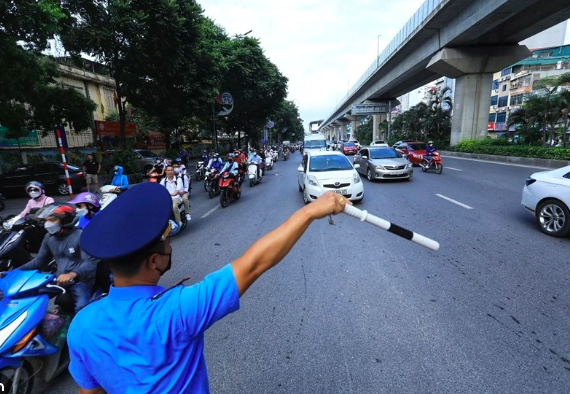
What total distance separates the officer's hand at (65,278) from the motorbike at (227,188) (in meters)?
6.32

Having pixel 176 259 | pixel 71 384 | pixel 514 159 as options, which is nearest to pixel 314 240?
pixel 176 259

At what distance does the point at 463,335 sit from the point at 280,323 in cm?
173

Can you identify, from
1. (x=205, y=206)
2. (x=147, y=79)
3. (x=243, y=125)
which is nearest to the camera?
(x=205, y=206)

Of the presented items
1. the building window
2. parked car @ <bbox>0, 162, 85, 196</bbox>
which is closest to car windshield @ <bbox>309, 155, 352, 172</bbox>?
parked car @ <bbox>0, 162, 85, 196</bbox>

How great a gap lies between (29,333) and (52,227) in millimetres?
979

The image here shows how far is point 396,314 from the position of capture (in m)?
3.18

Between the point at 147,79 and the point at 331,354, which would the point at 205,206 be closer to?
the point at 331,354

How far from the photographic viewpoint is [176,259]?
16.6ft

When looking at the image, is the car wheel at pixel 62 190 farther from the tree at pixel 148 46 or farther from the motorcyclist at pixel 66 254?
the motorcyclist at pixel 66 254

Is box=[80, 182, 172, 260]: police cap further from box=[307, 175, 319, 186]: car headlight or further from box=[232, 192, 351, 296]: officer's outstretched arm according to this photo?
box=[307, 175, 319, 186]: car headlight

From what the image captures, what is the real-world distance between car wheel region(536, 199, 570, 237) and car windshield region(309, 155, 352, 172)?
178 inches

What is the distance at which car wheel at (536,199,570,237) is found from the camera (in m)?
5.09

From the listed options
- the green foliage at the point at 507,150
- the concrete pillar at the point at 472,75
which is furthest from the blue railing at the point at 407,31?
the green foliage at the point at 507,150

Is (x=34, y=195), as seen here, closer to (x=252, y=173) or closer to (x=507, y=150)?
(x=252, y=173)
